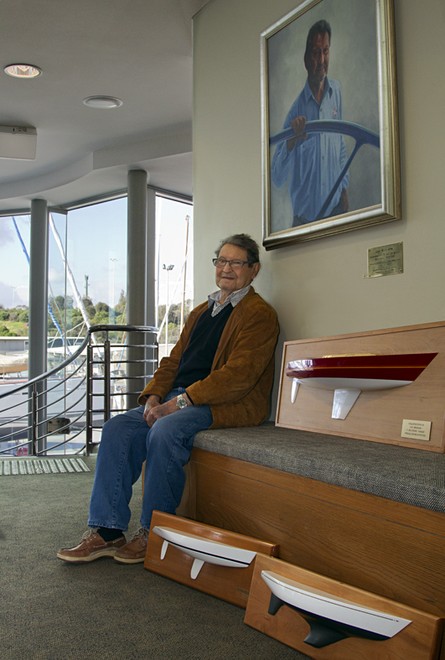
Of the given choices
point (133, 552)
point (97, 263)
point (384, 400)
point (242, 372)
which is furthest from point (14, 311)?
point (384, 400)

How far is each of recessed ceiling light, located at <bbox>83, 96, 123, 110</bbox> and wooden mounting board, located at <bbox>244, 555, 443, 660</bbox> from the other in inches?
156

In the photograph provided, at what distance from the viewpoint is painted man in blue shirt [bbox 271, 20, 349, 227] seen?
2484 millimetres

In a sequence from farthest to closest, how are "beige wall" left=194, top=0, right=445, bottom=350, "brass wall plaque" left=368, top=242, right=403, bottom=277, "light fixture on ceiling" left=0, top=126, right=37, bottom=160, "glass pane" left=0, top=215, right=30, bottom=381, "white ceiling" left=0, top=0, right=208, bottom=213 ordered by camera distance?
"glass pane" left=0, top=215, right=30, bottom=381 < "light fixture on ceiling" left=0, top=126, right=37, bottom=160 < "white ceiling" left=0, top=0, right=208, bottom=213 < "brass wall plaque" left=368, top=242, right=403, bottom=277 < "beige wall" left=194, top=0, right=445, bottom=350

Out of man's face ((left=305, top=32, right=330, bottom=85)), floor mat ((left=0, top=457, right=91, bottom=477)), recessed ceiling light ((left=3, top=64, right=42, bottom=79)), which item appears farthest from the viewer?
recessed ceiling light ((left=3, top=64, right=42, bottom=79))

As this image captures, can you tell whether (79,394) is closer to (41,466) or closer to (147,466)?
(41,466)

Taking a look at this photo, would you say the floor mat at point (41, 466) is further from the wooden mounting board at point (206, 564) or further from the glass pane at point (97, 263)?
the glass pane at point (97, 263)

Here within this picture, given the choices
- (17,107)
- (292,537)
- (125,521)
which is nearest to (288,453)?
(292,537)

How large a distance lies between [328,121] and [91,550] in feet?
5.86

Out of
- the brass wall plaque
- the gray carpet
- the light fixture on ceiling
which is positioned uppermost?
the light fixture on ceiling

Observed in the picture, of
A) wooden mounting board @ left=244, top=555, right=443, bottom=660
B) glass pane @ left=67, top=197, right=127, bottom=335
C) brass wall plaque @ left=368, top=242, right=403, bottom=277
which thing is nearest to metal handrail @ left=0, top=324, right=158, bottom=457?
glass pane @ left=67, top=197, right=127, bottom=335

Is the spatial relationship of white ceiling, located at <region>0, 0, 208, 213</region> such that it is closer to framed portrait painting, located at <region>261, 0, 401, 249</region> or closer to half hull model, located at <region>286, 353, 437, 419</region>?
framed portrait painting, located at <region>261, 0, 401, 249</region>

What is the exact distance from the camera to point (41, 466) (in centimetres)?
413

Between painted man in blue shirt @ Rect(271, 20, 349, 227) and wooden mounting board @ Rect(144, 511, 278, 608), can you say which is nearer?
wooden mounting board @ Rect(144, 511, 278, 608)

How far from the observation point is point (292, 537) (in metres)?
1.87
